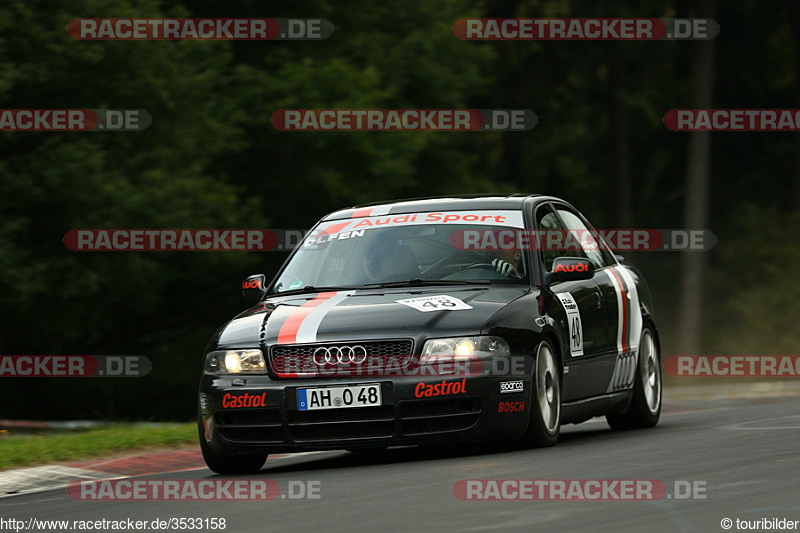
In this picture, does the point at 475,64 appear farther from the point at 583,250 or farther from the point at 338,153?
the point at 583,250

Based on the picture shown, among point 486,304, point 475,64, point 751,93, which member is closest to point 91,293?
point 475,64

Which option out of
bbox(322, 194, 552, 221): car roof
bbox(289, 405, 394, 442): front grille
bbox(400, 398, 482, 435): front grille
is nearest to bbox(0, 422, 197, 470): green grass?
bbox(322, 194, 552, 221): car roof

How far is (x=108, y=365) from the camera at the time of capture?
3200 cm

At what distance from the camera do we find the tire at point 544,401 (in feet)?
30.0

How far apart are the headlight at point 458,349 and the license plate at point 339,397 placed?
35 cm

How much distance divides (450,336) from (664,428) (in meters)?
3.39

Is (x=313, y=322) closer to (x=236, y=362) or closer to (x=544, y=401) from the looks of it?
(x=236, y=362)

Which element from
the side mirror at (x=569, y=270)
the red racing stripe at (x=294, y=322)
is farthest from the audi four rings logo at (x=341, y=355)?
the side mirror at (x=569, y=270)

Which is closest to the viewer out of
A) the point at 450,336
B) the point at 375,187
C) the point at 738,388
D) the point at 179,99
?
the point at 450,336

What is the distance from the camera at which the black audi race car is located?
29.0 feet

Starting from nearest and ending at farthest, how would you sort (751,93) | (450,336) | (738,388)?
(450,336)
(738,388)
(751,93)

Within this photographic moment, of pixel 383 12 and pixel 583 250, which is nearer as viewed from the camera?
pixel 583 250

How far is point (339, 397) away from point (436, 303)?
0.90m

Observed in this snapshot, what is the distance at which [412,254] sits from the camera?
10.2 meters
